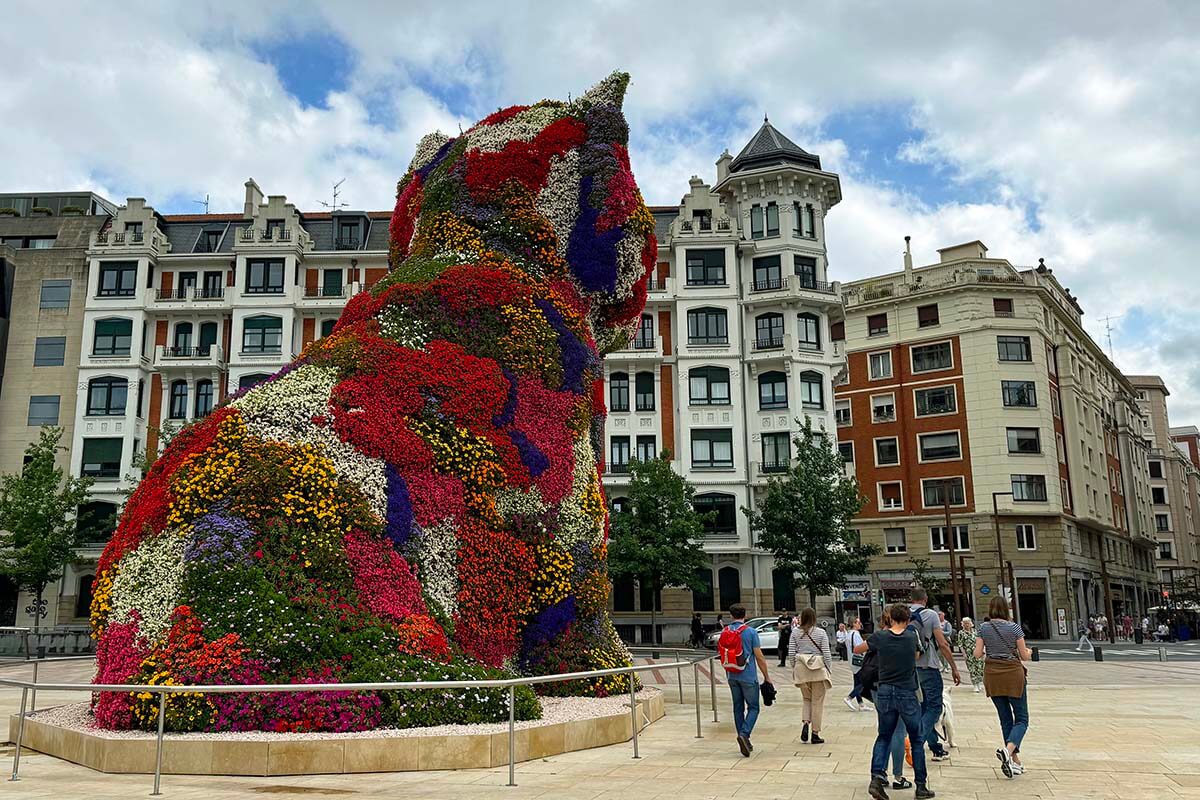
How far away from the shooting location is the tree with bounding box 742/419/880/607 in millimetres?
42312

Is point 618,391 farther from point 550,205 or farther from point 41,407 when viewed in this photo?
point 550,205

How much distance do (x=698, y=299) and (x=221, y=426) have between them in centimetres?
3857

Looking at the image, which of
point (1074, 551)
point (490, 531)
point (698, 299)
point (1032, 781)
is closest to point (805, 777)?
point (1032, 781)

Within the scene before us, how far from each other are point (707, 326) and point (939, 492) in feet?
66.9

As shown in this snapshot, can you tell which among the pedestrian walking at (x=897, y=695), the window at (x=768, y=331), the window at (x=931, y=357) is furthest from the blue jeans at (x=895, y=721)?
the window at (x=931, y=357)

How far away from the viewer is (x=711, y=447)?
48.6 m

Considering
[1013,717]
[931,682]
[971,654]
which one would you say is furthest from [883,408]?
[1013,717]

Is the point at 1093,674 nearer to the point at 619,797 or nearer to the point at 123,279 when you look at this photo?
the point at 619,797

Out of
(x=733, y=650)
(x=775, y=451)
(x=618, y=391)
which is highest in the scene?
(x=618, y=391)

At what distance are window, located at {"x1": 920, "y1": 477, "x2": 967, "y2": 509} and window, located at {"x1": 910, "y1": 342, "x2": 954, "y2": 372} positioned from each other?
7.39m

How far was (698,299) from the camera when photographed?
4950cm

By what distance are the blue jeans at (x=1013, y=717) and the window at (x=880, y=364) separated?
183 feet

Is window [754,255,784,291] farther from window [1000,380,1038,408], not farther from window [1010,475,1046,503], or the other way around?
window [1010,475,1046,503]

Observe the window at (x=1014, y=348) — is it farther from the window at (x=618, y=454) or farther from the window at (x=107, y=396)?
the window at (x=107, y=396)
